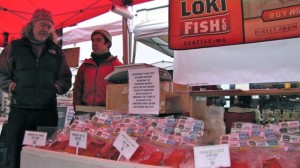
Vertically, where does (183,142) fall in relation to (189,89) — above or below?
below

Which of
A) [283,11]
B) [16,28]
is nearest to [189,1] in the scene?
[283,11]

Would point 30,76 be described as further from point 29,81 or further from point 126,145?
point 126,145

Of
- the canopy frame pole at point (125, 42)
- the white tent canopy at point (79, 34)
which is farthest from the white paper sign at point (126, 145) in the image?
the white tent canopy at point (79, 34)

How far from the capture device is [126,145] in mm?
1236

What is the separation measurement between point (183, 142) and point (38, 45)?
4.62 ft

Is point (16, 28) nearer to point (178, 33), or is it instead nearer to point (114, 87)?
point (114, 87)

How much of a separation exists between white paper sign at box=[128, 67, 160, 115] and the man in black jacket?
91 cm

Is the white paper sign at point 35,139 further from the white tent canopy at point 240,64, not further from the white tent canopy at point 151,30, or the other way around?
the white tent canopy at point 151,30

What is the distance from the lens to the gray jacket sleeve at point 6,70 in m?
2.07

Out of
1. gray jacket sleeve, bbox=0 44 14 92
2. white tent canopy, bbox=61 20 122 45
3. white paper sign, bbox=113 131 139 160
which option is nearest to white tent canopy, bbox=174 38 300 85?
white paper sign, bbox=113 131 139 160

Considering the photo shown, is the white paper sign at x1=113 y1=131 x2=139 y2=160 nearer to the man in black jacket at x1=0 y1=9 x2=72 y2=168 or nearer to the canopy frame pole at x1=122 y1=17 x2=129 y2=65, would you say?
the man in black jacket at x1=0 y1=9 x2=72 y2=168

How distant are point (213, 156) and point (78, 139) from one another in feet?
2.22

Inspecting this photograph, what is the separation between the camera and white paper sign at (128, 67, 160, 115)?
140cm

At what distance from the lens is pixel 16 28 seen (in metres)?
3.88
